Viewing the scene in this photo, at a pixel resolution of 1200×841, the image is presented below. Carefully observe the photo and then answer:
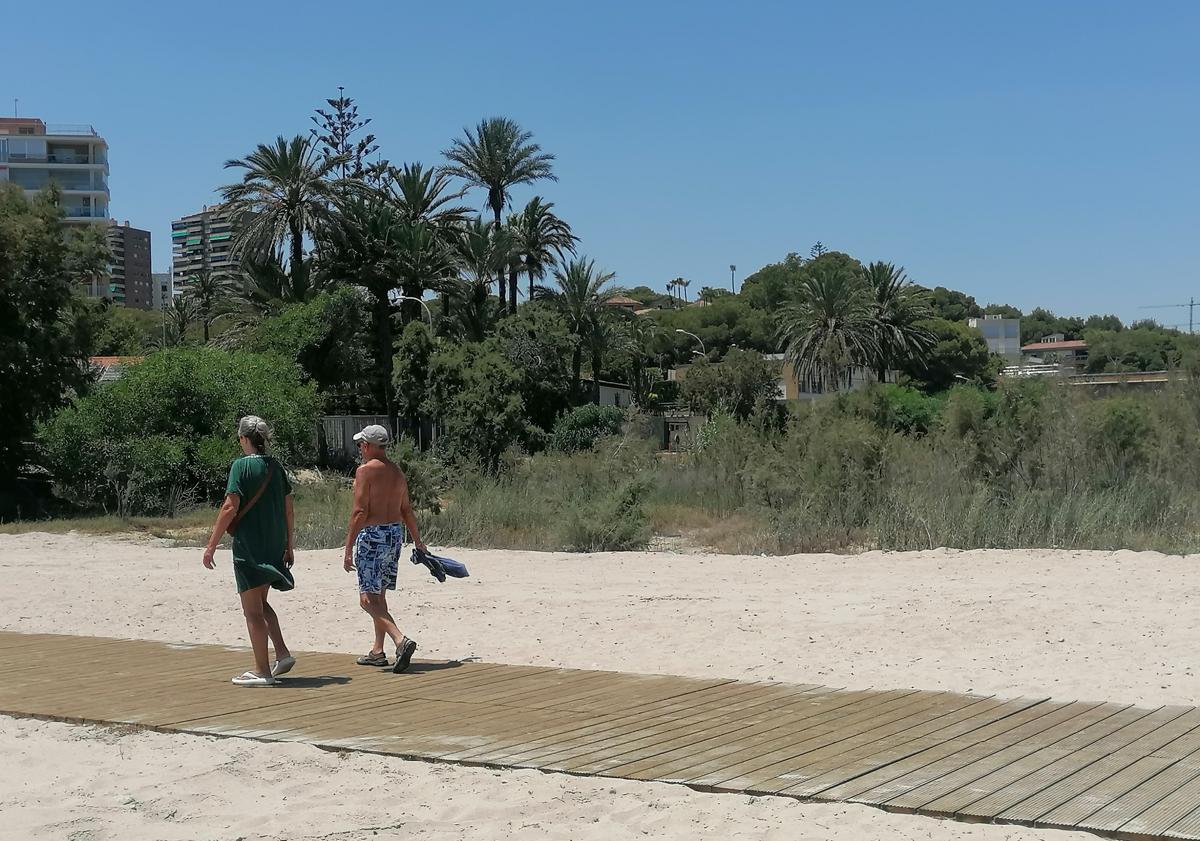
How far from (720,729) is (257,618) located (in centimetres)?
347

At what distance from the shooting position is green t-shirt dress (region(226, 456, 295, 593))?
8.52 metres

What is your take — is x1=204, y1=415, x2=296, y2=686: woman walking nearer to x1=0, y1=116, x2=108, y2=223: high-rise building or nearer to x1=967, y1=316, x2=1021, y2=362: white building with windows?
x1=0, y1=116, x2=108, y2=223: high-rise building


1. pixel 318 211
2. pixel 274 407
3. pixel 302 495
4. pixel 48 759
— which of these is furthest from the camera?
pixel 318 211

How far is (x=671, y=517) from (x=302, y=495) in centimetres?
789

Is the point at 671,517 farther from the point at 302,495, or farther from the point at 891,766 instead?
the point at 891,766

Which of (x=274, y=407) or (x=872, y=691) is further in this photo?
(x=274, y=407)

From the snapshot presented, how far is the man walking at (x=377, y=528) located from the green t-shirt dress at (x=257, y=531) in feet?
2.06

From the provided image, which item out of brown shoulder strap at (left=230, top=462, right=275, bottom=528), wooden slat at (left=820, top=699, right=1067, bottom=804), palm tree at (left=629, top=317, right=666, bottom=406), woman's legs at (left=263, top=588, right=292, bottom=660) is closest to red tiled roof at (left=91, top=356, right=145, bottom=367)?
woman's legs at (left=263, top=588, right=292, bottom=660)

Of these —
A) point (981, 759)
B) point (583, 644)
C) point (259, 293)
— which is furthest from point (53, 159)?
point (981, 759)

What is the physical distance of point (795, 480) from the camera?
71.5 ft

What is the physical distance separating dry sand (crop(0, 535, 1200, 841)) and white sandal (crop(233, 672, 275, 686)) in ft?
2.15

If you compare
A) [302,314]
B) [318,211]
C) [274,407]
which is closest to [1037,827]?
[274,407]

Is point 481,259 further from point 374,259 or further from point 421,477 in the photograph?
point 421,477

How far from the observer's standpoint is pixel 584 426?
1873 inches
